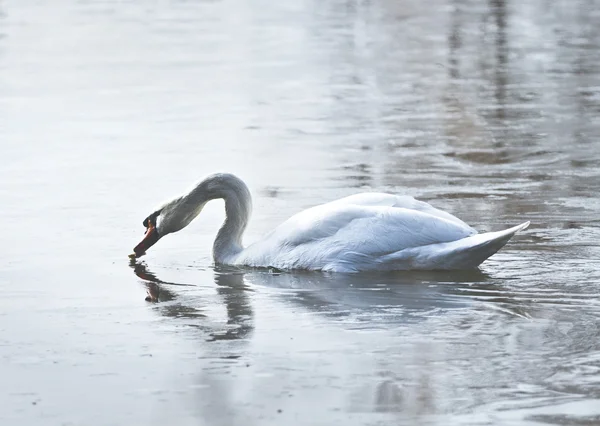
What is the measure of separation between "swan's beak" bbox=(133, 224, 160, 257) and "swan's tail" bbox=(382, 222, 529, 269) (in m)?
2.02

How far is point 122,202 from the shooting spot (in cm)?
1316

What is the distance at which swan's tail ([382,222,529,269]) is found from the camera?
9.76 meters

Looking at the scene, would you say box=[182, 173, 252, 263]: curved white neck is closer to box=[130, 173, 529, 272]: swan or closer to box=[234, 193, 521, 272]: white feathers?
box=[130, 173, 529, 272]: swan

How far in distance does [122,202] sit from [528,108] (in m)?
6.94

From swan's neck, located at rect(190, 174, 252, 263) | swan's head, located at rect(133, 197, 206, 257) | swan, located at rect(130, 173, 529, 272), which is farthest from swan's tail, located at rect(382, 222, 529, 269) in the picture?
swan's head, located at rect(133, 197, 206, 257)

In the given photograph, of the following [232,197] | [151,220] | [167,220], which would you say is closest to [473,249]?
[232,197]

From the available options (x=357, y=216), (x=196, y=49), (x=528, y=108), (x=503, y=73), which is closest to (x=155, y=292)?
(x=357, y=216)

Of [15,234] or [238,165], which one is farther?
[238,165]

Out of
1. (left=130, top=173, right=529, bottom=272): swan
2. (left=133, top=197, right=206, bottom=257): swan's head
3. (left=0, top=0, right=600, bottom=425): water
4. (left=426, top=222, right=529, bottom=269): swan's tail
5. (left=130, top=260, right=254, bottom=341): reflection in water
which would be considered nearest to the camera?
(left=0, top=0, right=600, bottom=425): water

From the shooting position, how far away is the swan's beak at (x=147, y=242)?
1118cm

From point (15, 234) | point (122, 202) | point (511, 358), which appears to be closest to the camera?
point (511, 358)

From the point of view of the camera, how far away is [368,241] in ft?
33.3

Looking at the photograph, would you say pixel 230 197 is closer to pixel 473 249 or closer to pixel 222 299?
pixel 222 299

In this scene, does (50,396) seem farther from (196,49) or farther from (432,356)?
(196,49)
